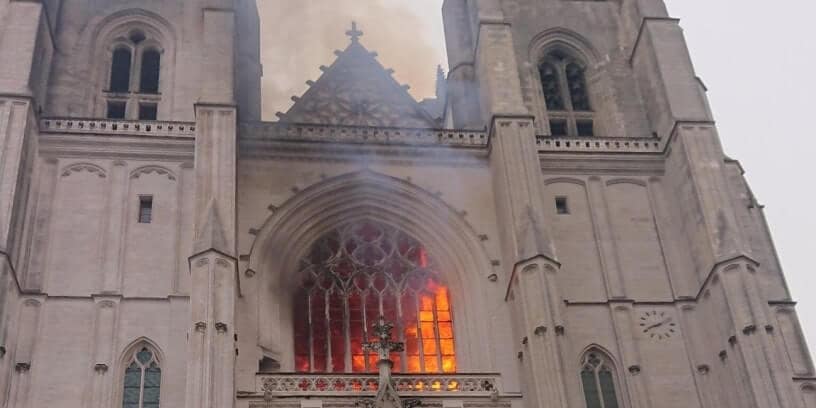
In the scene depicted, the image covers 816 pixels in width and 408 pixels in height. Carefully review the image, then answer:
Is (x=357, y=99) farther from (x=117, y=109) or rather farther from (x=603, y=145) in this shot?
(x=603, y=145)

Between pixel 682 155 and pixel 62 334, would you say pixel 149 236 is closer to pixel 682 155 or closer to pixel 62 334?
pixel 62 334

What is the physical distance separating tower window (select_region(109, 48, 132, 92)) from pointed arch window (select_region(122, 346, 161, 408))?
26.8 feet

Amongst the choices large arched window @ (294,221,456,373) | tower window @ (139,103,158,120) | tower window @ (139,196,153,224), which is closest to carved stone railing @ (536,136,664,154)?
large arched window @ (294,221,456,373)

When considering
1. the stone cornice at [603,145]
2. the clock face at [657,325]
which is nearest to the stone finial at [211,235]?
the stone cornice at [603,145]

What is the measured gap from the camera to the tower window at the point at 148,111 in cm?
2791

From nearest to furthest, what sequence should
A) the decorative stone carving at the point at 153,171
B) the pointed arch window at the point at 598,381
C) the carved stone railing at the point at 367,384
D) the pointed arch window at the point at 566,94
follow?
the carved stone railing at the point at 367,384, the pointed arch window at the point at 598,381, the decorative stone carving at the point at 153,171, the pointed arch window at the point at 566,94

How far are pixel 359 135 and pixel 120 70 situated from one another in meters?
6.40

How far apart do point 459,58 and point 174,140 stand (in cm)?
790

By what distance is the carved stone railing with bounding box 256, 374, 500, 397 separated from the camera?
22609 mm

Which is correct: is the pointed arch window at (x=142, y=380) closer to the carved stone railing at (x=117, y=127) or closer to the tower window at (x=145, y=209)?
the tower window at (x=145, y=209)

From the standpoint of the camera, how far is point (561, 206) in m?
26.9

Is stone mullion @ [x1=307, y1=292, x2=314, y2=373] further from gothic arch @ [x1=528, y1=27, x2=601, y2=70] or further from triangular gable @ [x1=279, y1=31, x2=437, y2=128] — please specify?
gothic arch @ [x1=528, y1=27, x2=601, y2=70]

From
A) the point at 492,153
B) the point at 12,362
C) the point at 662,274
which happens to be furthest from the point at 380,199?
the point at 12,362

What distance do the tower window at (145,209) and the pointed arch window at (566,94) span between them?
399 inches
